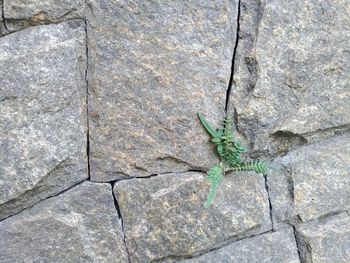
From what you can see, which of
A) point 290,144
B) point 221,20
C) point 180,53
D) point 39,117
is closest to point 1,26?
point 39,117

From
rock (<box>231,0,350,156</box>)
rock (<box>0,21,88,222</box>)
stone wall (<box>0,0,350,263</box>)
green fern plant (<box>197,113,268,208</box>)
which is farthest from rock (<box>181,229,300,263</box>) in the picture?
rock (<box>0,21,88,222</box>)

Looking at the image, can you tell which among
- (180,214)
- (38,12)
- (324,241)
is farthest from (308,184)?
(38,12)

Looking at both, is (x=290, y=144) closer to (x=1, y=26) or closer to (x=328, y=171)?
(x=328, y=171)

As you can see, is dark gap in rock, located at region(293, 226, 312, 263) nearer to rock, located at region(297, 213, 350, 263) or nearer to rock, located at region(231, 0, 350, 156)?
rock, located at region(297, 213, 350, 263)

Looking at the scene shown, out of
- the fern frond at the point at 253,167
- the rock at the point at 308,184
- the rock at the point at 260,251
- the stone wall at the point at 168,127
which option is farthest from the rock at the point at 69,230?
the rock at the point at 308,184

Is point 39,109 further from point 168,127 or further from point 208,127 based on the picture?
point 208,127
